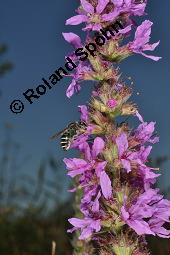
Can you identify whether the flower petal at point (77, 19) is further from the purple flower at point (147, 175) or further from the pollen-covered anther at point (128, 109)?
the purple flower at point (147, 175)

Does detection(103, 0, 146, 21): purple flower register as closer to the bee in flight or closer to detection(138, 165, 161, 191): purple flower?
the bee in flight

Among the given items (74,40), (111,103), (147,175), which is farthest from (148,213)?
(74,40)

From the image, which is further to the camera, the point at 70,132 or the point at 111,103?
the point at 70,132

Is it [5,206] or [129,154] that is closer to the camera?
[129,154]

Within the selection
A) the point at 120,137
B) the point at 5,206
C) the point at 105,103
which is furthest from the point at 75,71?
the point at 5,206

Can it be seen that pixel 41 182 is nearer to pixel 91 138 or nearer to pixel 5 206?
pixel 5 206

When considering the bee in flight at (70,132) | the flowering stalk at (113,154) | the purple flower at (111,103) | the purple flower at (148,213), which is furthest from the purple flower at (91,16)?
the purple flower at (148,213)

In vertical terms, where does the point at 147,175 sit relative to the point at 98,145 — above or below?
below

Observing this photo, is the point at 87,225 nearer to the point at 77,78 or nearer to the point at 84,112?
the point at 84,112
